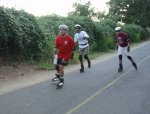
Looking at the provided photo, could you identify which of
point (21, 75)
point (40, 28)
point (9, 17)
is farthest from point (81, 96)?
point (40, 28)

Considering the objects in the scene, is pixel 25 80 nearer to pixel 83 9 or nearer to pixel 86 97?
pixel 86 97

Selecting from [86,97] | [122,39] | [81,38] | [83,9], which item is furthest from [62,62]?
[83,9]

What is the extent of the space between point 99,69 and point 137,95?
674cm

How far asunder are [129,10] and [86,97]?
49.7 metres

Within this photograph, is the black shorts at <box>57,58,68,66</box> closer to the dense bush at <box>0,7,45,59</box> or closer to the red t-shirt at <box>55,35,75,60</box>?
the red t-shirt at <box>55,35,75,60</box>

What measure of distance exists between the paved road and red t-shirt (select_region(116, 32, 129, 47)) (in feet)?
6.82

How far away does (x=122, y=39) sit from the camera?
1631cm

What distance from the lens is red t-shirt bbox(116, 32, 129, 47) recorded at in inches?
639

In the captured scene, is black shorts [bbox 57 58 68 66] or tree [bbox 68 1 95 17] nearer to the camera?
black shorts [bbox 57 58 68 66]

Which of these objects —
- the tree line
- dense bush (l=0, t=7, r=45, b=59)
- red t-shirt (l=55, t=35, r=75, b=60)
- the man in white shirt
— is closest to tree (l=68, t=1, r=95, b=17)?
the tree line

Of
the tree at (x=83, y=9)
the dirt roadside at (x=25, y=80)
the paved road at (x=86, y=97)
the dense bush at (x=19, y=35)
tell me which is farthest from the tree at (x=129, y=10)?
the paved road at (x=86, y=97)

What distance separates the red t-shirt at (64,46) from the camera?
12438 mm

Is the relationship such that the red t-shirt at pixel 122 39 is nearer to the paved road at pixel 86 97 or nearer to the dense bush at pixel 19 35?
the paved road at pixel 86 97

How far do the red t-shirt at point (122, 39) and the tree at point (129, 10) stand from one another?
137 feet
